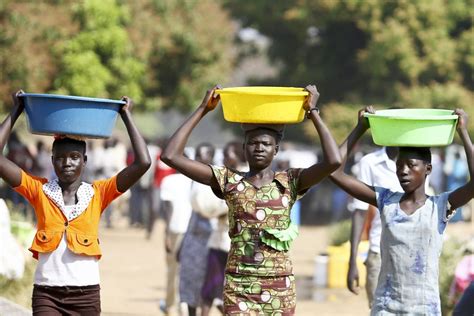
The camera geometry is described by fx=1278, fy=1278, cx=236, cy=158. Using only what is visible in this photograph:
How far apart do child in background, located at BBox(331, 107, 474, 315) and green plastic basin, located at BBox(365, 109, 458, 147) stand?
9 centimetres

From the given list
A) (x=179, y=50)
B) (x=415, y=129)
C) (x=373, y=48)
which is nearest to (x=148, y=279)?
(x=179, y=50)

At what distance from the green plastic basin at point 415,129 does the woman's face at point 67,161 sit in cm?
165

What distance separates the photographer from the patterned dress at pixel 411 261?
699 cm

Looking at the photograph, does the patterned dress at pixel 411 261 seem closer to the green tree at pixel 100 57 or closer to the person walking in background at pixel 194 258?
the person walking in background at pixel 194 258

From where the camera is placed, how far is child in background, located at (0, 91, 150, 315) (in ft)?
23.0

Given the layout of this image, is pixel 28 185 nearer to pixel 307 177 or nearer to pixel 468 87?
pixel 307 177

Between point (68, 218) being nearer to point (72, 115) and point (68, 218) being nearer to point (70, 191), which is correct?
point (70, 191)

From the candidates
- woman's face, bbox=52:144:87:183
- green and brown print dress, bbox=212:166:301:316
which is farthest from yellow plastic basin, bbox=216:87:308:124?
woman's face, bbox=52:144:87:183

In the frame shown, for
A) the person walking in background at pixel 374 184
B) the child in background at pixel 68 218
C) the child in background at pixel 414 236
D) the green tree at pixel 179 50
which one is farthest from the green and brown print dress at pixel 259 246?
the green tree at pixel 179 50

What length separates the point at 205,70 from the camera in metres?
26.1

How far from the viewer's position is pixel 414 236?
7.05 meters

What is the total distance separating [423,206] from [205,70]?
19182 millimetres

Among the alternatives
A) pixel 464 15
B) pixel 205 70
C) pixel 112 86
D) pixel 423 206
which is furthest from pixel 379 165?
pixel 464 15

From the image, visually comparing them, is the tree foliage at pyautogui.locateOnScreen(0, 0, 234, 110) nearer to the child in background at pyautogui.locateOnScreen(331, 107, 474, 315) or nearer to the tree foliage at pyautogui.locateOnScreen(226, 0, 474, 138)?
the tree foliage at pyautogui.locateOnScreen(226, 0, 474, 138)
